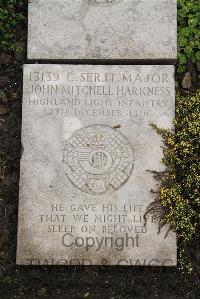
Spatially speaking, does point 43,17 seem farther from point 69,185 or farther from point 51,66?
point 69,185

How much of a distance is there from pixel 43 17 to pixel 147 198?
207cm

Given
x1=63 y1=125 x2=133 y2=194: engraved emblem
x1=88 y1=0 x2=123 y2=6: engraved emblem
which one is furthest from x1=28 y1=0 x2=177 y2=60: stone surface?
x1=63 y1=125 x2=133 y2=194: engraved emblem

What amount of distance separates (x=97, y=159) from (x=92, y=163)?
0.19 feet

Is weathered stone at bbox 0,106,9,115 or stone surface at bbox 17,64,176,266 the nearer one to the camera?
stone surface at bbox 17,64,176,266

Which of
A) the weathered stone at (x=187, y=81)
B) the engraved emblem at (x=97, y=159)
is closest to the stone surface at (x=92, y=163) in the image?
the engraved emblem at (x=97, y=159)

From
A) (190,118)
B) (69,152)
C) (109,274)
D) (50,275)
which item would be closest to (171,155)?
(190,118)

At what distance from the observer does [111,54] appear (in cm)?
503

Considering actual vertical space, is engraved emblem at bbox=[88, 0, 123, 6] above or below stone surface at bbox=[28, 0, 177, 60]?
above

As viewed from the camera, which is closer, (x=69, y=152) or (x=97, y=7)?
(x=69, y=152)

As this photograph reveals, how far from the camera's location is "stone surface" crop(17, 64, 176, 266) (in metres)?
4.65

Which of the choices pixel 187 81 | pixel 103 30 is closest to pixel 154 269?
pixel 187 81

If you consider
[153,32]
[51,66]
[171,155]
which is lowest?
[171,155]

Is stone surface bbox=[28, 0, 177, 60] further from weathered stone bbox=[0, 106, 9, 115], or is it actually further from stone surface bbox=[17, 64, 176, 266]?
weathered stone bbox=[0, 106, 9, 115]

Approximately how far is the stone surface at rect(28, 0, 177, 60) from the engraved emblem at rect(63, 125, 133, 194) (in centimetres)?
81
